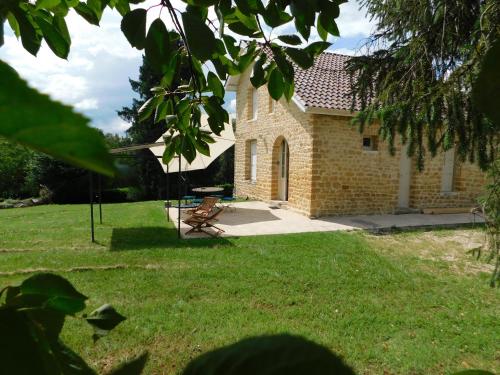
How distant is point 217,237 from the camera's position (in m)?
8.56

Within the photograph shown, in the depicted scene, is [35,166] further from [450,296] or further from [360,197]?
[450,296]

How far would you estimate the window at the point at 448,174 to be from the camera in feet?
43.4

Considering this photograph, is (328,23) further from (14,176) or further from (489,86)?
(14,176)

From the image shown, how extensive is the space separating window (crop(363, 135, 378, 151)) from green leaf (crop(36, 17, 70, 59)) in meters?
11.4

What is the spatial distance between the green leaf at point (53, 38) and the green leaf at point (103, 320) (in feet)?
3.53

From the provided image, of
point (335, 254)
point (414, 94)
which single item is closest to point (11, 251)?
point (335, 254)

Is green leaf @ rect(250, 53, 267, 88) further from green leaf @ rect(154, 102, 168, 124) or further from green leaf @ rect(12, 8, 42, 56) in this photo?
green leaf @ rect(12, 8, 42, 56)

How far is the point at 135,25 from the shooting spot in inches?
37.0

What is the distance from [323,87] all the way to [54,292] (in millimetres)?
12726

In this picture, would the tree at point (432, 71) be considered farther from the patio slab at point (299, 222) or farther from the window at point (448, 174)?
the window at point (448, 174)

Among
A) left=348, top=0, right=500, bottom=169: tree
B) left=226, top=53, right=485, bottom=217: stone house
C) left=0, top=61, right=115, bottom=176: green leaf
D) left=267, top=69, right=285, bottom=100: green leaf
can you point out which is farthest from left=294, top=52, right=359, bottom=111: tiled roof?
left=0, top=61, right=115, bottom=176: green leaf

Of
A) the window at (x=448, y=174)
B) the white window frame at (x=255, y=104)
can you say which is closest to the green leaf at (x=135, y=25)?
the window at (x=448, y=174)

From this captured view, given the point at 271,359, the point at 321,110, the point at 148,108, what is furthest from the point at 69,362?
the point at 321,110

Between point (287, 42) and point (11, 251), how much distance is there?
8299mm
